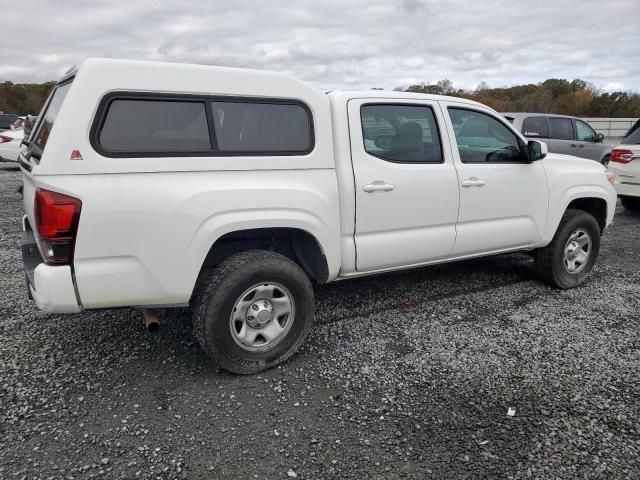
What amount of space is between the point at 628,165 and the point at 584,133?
4.29 meters

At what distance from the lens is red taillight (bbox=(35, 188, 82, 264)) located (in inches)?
101

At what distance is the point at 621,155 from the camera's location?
8.11 m

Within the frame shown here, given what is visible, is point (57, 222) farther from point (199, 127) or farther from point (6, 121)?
point (6, 121)

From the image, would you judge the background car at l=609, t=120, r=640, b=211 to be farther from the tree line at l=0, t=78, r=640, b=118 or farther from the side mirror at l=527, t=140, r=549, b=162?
the tree line at l=0, t=78, r=640, b=118

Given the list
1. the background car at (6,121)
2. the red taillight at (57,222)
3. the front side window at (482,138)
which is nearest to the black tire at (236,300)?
the red taillight at (57,222)

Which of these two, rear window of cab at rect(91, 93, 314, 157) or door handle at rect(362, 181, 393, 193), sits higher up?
rear window of cab at rect(91, 93, 314, 157)

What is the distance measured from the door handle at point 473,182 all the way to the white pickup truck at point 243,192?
0.5 inches

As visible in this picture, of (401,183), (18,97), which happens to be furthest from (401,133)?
(18,97)

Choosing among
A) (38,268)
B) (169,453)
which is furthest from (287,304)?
(38,268)

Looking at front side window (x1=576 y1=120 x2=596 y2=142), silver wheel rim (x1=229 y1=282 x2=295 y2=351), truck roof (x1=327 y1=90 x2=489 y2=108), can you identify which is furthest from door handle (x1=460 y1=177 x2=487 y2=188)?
front side window (x1=576 y1=120 x2=596 y2=142)

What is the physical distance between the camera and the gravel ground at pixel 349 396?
2.46m

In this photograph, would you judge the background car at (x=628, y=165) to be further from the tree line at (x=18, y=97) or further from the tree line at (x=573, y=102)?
the tree line at (x=18, y=97)

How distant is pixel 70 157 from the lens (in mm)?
2607

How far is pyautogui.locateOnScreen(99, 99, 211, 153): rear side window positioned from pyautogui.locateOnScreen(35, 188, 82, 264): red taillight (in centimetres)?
37
